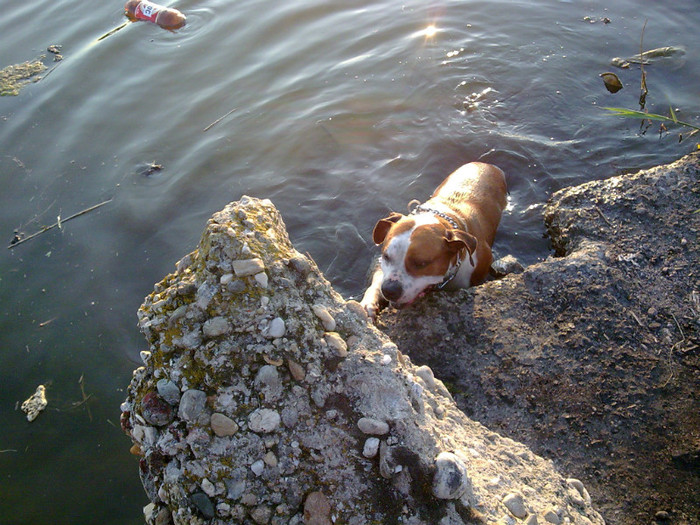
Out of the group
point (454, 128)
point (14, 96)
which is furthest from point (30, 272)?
point (454, 128)

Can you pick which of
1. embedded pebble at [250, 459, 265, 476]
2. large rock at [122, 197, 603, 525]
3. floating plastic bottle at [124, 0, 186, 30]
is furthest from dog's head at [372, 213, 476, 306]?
floating plastic bottle at [124, 0, 186, 30]

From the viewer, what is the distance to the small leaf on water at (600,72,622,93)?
7.93 meters

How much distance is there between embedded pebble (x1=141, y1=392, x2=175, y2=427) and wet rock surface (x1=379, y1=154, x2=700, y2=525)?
1727 millimetres

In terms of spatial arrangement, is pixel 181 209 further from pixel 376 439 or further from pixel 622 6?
pixel 622 6

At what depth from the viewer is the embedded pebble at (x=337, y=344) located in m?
2.35

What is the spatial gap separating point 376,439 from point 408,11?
975 cm

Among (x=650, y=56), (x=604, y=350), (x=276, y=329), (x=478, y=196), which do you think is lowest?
(x=478, y=196)

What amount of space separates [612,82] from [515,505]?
756cm

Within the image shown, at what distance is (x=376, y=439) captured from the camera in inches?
85.0

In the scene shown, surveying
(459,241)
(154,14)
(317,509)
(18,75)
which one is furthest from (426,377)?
(154,14)

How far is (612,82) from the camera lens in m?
7.97

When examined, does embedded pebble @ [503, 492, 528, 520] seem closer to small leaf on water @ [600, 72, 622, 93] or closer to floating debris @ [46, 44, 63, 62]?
small leaf on water @ [600, 72, 622, 93]

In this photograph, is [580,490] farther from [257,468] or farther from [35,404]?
[35,404]

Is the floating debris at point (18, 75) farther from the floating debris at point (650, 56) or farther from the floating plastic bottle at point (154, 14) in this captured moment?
the floating debris at point (650, 56)
